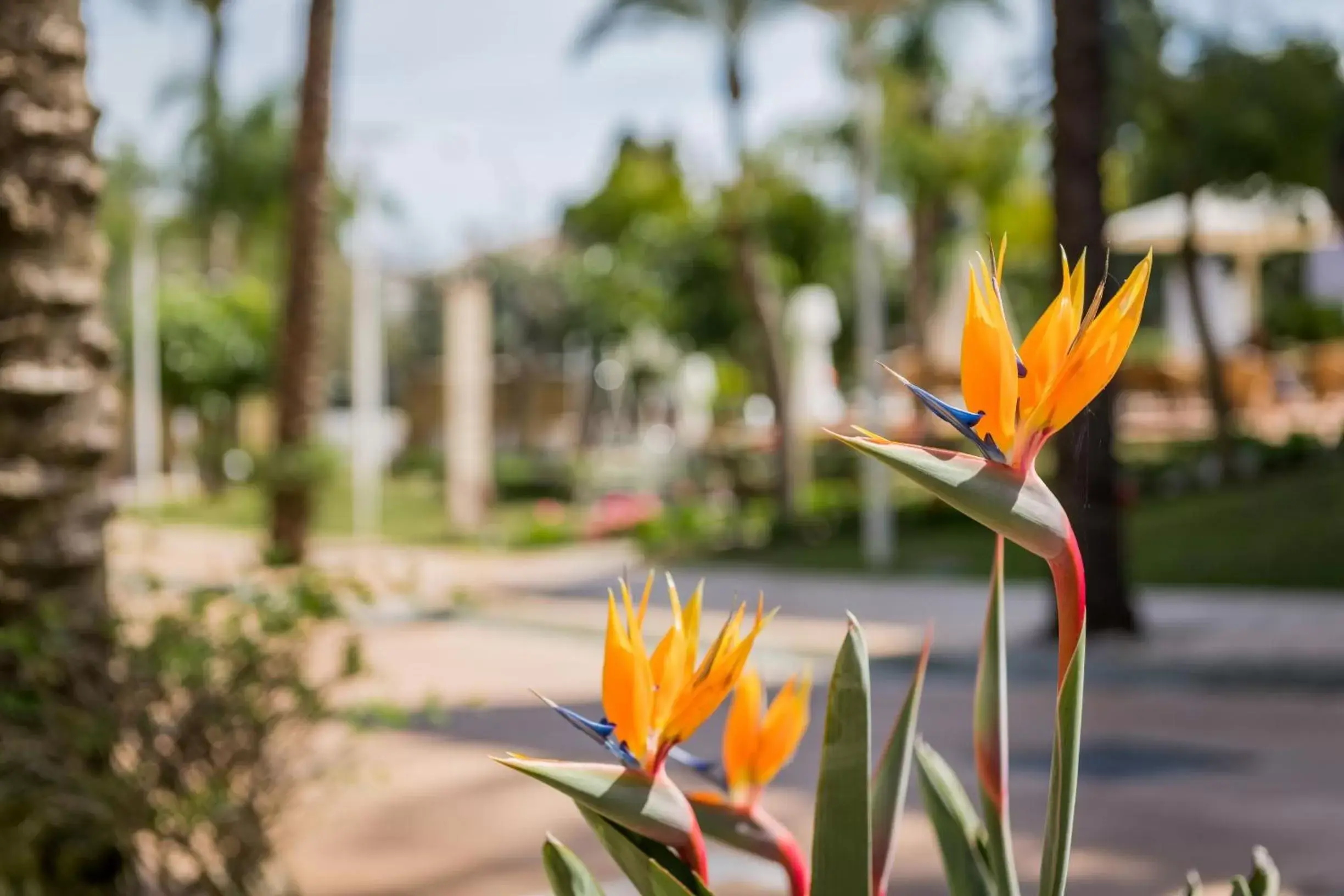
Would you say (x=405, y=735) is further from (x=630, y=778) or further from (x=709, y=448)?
(x=709, y=448)

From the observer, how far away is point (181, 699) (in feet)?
13.9

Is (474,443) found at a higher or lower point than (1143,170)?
lower

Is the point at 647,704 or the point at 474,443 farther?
the point at 474,443

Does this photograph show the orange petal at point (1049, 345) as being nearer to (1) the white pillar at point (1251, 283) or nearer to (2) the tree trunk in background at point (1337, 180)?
(2) the tree trunk in background at point (1337, 180)

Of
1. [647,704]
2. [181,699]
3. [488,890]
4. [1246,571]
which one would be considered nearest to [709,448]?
[1246,571]

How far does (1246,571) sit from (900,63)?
1758 centimetres

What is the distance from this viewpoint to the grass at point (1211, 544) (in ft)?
44.5

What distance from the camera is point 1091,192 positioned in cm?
996

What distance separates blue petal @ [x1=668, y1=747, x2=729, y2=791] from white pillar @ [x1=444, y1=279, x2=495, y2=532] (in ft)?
66.3

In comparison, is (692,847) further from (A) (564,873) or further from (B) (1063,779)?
(B) (1063,779)

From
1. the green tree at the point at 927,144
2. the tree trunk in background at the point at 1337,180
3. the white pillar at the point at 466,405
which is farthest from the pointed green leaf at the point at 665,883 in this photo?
the green tree at the point at 927,144

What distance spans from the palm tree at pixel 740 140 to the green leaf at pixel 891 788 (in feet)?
59.2

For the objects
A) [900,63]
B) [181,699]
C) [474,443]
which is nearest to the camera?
[181,699]

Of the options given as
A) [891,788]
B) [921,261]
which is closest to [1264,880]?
[891,788]
